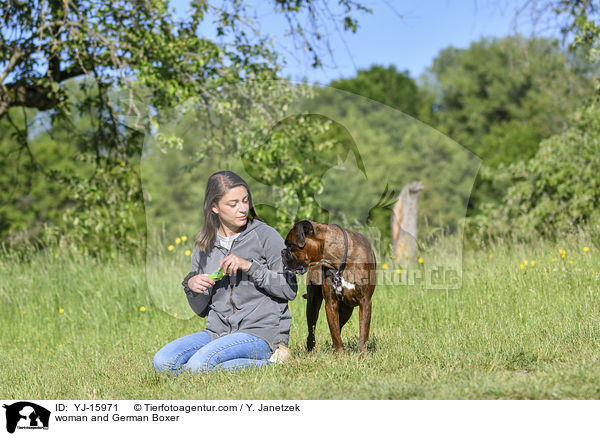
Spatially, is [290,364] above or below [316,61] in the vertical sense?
below

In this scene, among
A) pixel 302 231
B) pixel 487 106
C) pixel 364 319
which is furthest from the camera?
pixel 487 106

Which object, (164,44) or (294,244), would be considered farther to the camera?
(164,44)

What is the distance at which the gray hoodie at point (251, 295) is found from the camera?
14.6 feet

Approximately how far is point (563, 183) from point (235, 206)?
9764 millimetres

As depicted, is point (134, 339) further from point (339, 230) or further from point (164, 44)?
point (164, 44)

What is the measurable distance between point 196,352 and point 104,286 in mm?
4215

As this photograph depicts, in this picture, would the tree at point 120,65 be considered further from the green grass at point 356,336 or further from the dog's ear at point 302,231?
the dog's ear at point 302,231

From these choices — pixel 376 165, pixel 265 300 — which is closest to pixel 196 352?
pixel 265 300

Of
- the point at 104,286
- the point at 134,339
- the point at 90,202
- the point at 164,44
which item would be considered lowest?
the point at 134,339

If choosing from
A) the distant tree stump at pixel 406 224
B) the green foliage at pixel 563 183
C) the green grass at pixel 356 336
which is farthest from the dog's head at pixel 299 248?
the green foliage at pixel 563 183

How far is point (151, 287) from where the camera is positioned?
760 cm
